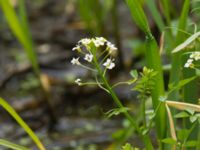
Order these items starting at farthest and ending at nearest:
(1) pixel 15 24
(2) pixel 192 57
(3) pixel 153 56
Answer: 1. (1) pixel 15 24
2. (3) pixel 153 56
3. (2) pixel 192 57

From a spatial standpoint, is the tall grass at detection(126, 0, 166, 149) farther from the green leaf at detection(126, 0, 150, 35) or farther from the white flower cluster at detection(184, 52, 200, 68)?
the white flower cluster at detection(184, 52, 200, 68)

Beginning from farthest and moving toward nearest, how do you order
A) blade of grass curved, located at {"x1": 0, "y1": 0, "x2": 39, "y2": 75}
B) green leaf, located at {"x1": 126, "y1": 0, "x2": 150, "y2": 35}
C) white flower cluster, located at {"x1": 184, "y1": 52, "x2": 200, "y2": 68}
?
blade of grass curved, located at {"x1": 0, "y1": 0, "x2": 39, "y2": 75} < green leaf, located at {"x1": 126, "y1": 0, "x2": 150, "y2": 35} < white flower cluster, located at {"x1": 184, "y1": 52, "x2": 200, "y2": 68}

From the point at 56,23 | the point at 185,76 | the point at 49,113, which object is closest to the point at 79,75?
the point at 49,113

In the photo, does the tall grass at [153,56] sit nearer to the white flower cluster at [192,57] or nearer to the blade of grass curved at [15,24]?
the white flower cluster at [192,57]

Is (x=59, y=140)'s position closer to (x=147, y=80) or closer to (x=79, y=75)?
(x=79, y=75)

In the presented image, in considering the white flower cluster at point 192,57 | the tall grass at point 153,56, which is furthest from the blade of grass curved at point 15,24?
the white flower cluster at point 192,57

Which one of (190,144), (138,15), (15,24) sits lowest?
(190,144)

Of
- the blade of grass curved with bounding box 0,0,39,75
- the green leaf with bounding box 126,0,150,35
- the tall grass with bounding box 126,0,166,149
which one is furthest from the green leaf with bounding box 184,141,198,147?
the blade of grass curved with bounding box 0,0,39,75

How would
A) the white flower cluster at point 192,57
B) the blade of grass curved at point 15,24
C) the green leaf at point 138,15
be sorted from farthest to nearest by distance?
the blade of grass curved at point 15,24, the green leaf at point 138,15, the white flower cluster at point 192,57

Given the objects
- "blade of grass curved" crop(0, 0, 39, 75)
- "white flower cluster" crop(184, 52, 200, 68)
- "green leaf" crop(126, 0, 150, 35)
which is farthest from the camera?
"blade of grass curved" crop(0, 0, 39, 75)

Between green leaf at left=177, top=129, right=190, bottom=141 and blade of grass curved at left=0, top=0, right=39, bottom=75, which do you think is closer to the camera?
green leaf at left=177, top=129, right=190, bottom=141

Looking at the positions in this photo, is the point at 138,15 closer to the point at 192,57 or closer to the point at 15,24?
the point at 192,57

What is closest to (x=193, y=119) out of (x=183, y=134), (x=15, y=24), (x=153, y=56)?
(x=183, y=134)
